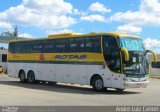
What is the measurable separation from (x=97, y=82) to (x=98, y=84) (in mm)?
152

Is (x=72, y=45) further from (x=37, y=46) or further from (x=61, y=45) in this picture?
(x=37, y=46)

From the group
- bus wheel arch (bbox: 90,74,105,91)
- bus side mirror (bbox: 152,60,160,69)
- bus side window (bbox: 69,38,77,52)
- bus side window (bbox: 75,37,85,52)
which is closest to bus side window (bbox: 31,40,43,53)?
bus side window (bbox: 69,38,77,52)

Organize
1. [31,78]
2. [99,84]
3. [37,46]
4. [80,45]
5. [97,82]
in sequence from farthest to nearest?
[31,78]
[37,46]
[80,45]
[97,82]
[99,84]

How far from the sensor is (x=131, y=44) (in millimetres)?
23500

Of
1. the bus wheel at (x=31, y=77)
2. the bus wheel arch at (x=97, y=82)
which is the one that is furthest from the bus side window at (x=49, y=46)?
the bus wheel arch at (x=97, y=82)

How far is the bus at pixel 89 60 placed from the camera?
23.0 m

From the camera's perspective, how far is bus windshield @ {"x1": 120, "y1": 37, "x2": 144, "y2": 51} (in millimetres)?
23116

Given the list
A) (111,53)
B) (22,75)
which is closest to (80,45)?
(111,53)

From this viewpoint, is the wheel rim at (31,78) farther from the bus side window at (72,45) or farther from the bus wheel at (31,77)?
the bus side window at (72,45)

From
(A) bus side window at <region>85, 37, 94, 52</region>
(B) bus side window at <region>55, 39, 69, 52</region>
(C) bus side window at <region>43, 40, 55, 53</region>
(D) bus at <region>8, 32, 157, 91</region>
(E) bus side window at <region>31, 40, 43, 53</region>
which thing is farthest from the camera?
(E) bus side window at <region>31, 40, 43, 53</region>

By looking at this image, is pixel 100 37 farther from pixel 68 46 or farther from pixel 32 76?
pixel 32 76

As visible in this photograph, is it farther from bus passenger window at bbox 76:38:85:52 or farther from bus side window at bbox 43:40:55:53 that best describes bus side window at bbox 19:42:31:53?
bus passenger window at bbox 76:38:85:52

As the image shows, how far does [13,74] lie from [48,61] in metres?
4.89

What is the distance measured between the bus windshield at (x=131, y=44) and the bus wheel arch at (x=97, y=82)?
2.40 m
